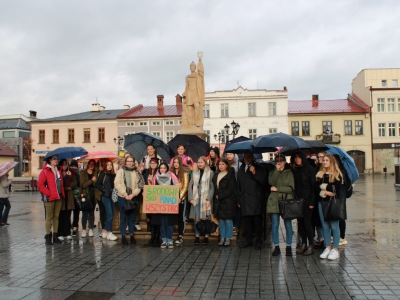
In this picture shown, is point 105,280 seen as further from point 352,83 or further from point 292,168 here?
point 352,83

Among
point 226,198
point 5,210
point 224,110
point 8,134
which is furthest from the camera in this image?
point 8,134

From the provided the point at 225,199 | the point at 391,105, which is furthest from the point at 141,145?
the point at 391,105

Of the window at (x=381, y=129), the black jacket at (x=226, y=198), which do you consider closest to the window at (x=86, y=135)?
the window at (x=381, y=129)

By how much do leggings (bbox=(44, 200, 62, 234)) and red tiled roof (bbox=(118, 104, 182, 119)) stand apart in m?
42.9

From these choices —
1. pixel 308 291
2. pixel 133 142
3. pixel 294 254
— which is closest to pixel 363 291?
pixel 308 291

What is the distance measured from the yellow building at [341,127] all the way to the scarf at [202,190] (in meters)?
44.2

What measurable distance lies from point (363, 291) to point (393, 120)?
51242 millimetres

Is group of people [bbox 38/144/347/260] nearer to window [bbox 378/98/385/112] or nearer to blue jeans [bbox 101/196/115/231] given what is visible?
blue jeans [bbox 101/196/115/231]

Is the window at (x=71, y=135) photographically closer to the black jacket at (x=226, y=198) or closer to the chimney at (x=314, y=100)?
the chimney at (x=314, y=100)

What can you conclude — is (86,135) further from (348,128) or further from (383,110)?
(383,110)

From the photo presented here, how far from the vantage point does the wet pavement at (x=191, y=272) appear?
199 inches

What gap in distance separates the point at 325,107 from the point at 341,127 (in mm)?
3766

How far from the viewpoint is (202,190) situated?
8.05 meters

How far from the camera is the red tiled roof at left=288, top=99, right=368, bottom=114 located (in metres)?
51.4
